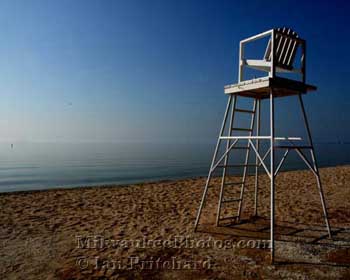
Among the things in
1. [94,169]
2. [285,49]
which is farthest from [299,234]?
[94,169]

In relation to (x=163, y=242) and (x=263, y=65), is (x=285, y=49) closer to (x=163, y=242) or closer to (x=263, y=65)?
(x=263, y=65)

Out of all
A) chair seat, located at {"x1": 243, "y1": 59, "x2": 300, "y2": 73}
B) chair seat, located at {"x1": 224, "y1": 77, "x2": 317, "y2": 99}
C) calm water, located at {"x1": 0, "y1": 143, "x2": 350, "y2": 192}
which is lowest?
calm water, located at {"x1": 0, "y1": 143, "x2": 350, "y2": 192}

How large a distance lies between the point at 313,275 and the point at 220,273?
4.49 ft

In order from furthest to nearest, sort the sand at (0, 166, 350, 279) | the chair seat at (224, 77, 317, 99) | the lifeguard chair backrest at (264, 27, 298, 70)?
the lifeguard chair backrest at (264, 27, 298, 70) → the chair seat at (224, 77, 317, 99) → the sand at (0, 166, 350, 279)

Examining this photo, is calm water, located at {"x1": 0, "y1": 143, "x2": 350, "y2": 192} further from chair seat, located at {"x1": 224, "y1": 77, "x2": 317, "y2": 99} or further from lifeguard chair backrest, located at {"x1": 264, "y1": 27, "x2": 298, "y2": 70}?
lifeguard chair backrest, located at {"x1": 264, "y1": 27, "x2": 298, "y2": 70}

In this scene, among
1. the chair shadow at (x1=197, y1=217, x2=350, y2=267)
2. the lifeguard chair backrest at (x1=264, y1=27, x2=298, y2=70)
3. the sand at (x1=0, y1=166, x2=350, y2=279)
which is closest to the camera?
the sand at (x1=0, y1=166, x2=350, y2=279)

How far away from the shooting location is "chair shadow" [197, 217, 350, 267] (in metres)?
4.39

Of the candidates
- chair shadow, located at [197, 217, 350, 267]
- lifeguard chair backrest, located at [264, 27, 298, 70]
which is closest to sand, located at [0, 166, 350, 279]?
chair shadow, located at [197, 217, 350, 267]

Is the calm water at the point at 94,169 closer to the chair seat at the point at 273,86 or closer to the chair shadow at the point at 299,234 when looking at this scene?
the chair shadow at the point at 299,234

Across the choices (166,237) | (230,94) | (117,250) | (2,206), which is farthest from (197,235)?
(2,206)

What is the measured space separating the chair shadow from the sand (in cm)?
2

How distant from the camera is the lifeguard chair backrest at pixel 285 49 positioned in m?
4.77

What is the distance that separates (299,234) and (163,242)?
2.97 meters

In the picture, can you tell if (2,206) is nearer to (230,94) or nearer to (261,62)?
(230,94)
